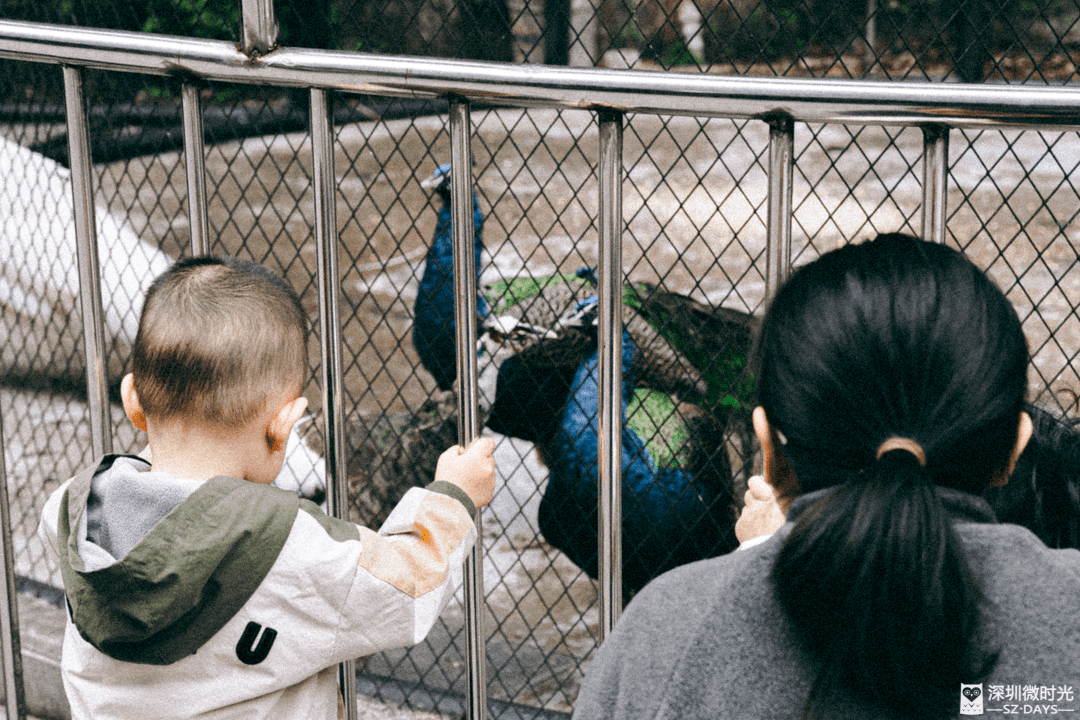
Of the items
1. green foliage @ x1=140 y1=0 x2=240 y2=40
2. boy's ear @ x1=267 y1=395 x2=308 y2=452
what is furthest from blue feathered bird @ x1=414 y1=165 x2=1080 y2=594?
boy's ear @ x1=267 y1=395 x2=308 y2=452

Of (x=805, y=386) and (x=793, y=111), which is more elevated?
(x=793, y=111)

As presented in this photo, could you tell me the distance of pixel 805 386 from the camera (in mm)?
771

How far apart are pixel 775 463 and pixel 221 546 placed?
0.56m

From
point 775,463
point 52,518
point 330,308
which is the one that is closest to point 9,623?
point 52,518

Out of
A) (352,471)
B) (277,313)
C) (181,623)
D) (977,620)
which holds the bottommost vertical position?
(352,471)

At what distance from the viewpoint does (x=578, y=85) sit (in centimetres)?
121

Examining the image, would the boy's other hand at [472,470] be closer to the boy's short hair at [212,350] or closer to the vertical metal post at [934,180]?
the boy's short hair at [212,350]

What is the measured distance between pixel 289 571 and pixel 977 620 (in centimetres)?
68

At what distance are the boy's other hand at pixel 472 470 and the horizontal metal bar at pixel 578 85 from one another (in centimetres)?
43

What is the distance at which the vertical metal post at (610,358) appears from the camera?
1.28m

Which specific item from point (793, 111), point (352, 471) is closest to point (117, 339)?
point (352, 471)

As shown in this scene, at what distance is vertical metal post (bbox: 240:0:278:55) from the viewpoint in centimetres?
126

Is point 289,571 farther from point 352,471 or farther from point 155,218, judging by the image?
point 155,218

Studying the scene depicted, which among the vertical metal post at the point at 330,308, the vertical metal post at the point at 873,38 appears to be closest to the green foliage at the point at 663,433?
the vertical metal post at the point at 873,38
